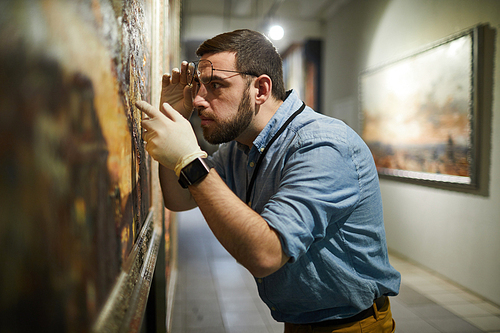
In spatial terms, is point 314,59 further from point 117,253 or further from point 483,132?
point 117,253

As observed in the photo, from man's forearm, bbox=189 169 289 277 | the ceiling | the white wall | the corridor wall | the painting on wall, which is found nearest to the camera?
the corridor wall

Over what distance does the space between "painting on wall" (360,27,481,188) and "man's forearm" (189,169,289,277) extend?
3.22 meters

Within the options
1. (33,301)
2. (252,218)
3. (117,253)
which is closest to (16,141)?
(33,301)

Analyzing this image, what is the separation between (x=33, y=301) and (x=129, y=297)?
0.40 meters

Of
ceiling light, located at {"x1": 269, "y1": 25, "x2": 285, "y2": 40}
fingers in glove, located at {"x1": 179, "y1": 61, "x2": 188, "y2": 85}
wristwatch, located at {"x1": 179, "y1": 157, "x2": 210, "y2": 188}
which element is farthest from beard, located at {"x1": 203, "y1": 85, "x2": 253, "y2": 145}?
ceiling light, located at {"x1": 269, "y1": 25, "x2": 285, "y2": 40}

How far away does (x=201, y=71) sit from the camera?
4.33 ft

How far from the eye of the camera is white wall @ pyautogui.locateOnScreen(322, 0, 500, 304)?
3.26 m

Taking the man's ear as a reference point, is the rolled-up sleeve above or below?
below

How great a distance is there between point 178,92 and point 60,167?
3.78 ft

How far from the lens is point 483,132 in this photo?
330 cm

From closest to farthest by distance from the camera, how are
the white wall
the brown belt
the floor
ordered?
1. the brown belt
2. the floor
3. the white wall

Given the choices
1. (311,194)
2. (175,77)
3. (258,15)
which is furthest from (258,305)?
(258,15)

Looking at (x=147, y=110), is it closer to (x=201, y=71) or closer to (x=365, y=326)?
(x=201, y=71)

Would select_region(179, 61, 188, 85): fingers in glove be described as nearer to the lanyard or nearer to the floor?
the lanyard
